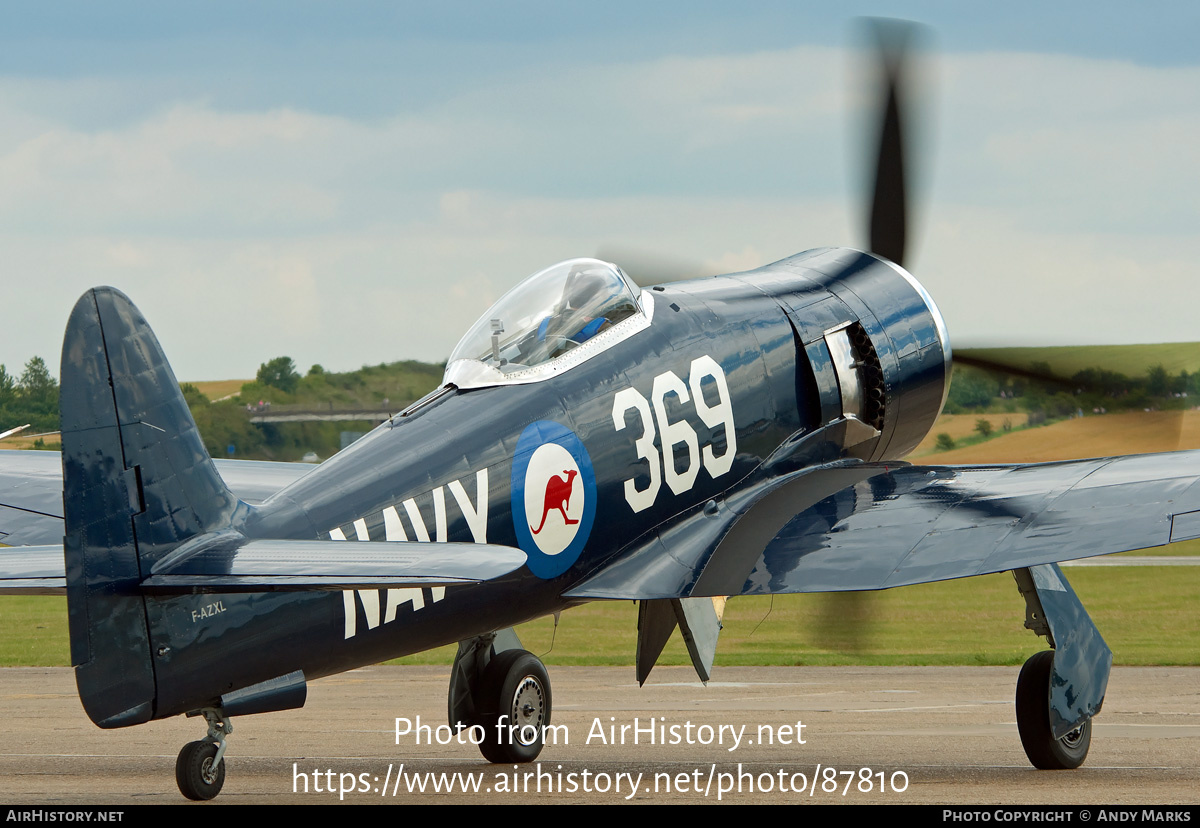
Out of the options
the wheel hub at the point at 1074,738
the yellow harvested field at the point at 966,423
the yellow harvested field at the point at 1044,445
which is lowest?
the yellow harvested field at the point at 1044,445

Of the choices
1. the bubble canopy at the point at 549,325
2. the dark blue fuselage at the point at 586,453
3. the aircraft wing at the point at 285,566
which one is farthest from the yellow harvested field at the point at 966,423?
the aircraft wing at the point at 285,566

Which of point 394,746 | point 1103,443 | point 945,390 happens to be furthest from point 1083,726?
point 1103,443

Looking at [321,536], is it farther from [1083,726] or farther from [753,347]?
[1083,726]

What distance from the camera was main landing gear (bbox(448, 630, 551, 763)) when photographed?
11086 mm

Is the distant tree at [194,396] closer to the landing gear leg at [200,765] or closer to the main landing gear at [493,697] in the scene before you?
the main landing gear at [493,697]

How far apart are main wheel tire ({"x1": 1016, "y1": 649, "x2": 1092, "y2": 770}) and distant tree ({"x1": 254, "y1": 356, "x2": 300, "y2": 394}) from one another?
3213 cm

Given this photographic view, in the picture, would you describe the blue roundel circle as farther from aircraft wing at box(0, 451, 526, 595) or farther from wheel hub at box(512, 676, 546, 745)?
wheel hub at box(512, 676, 546, 745)

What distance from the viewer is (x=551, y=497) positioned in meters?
9.13

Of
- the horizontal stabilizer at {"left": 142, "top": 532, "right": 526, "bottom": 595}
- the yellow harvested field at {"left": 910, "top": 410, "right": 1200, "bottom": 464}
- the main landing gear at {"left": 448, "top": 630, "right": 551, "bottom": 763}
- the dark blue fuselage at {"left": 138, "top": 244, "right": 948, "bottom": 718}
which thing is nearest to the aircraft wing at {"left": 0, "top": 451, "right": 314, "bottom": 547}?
the main landing gear at {"left": 448, "top": 630, "right": 551, "bottom": 763}

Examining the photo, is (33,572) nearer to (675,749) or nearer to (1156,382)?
(675,749)

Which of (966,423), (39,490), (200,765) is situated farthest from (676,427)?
(966,423)

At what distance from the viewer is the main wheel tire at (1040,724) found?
10.1m

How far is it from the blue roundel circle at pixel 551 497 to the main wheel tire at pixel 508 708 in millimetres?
2075

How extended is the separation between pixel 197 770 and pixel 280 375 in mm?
34539
